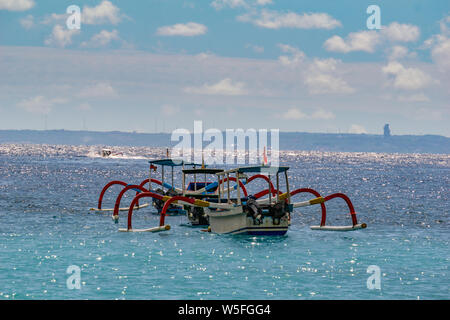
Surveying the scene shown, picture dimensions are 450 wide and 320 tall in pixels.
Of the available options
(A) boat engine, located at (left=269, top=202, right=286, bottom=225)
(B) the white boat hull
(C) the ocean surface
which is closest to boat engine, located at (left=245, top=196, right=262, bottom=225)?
(B) the white boat hull

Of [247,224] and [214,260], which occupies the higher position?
[247,224]

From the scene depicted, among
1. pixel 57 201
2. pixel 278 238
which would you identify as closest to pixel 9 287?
pixel 278 238

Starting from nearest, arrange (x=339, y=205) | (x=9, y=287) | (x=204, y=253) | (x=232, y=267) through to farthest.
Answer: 1. (x=9, y=287)
2. (x=232, y=267)
3. (x=204, y=253)
4. (x=339, y=205)

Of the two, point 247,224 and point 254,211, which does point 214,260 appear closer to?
point 254,211

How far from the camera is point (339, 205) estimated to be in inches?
2437

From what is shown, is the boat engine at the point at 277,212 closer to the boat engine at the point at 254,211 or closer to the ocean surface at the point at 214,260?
the boat engine at the point at 254,211

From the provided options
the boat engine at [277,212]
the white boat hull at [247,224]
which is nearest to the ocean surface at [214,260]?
the white boat hull at [247,224]

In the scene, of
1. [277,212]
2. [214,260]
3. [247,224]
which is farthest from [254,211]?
[214,260]

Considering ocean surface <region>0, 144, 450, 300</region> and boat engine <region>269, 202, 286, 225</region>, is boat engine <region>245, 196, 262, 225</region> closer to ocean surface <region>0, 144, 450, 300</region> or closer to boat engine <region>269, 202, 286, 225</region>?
boat engine <region>269, 202, 286, 225</region>

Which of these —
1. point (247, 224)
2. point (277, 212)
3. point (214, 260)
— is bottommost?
point (214, 260)

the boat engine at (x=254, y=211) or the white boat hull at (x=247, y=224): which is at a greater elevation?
the boat engine at (x=254, y=211)
